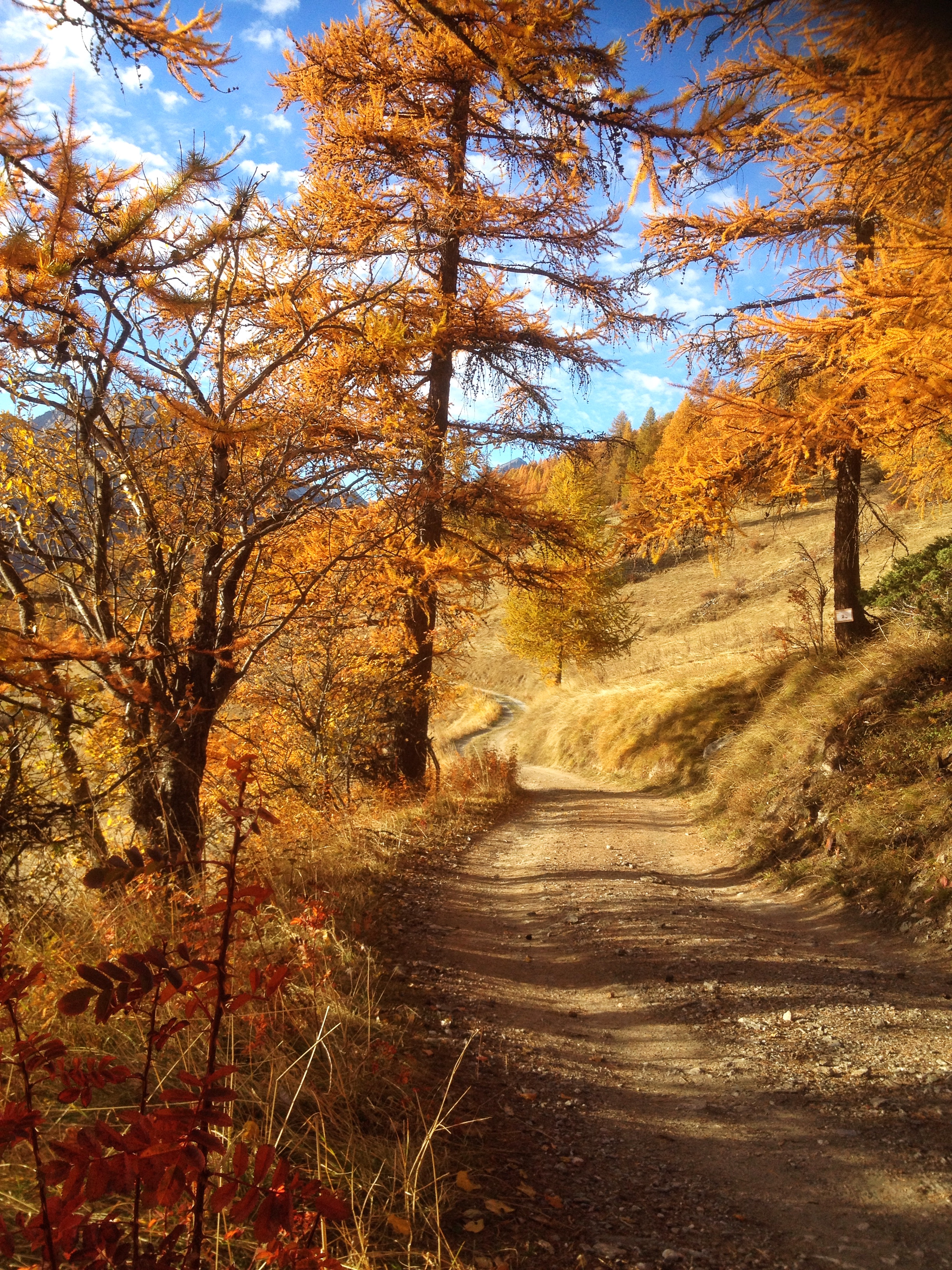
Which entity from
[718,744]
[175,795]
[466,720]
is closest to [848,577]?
[718,744]

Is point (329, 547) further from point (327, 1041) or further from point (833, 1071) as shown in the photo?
point (833, 1071)

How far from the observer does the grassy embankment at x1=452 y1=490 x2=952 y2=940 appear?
5.66 meters

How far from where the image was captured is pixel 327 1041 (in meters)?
2.98

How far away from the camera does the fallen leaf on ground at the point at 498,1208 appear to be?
7.86ft

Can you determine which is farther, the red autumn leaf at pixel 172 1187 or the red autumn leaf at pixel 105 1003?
the red autumn leaf at pixel 105 1003

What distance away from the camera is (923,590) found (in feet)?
32.0

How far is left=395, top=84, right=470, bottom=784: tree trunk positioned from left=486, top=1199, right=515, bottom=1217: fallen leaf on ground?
6923 millimetres

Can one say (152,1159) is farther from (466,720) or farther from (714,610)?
(714,610)

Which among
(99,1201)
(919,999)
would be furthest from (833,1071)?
(99,1201)

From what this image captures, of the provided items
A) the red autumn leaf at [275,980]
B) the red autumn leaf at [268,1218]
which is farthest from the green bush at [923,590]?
the red autumn leaf at [268,1218]

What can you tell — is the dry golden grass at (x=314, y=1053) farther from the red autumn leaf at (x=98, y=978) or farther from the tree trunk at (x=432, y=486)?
the tree trunk at (x=432, y=486)

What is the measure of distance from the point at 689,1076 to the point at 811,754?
5.26m

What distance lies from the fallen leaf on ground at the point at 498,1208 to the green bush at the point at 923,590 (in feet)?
23.4

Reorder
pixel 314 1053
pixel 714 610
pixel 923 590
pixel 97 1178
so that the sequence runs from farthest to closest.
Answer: pixel 714 610, pixel 923 590, pixel 314 1053, pixel 97 1178
